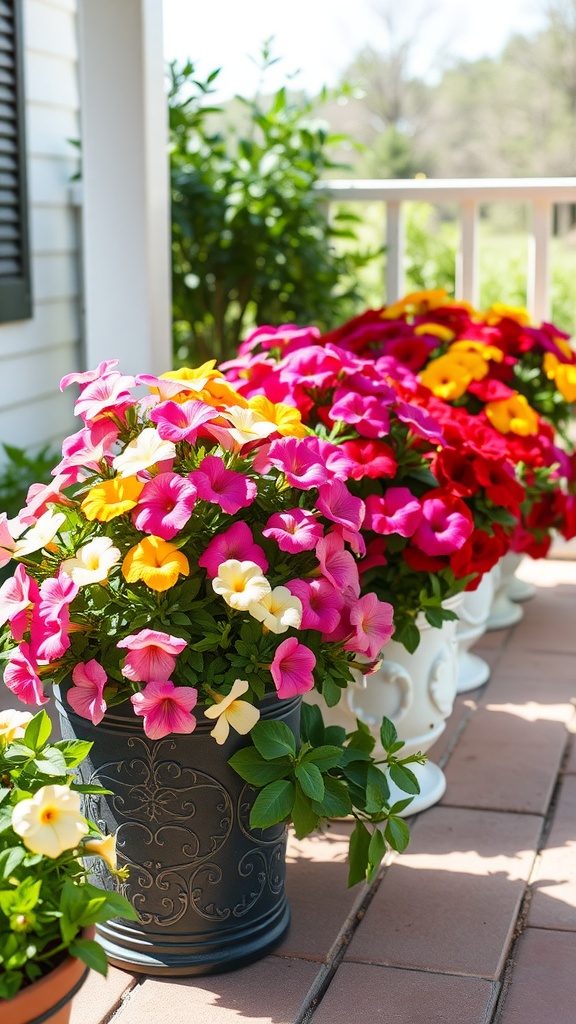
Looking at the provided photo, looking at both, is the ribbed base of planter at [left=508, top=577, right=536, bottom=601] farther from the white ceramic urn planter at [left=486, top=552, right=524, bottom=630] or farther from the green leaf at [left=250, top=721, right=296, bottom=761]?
the green leaf at [left=250, top=721, right=296, bottom=761]

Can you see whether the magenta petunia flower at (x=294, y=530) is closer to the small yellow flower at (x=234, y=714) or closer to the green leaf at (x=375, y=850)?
the small yellow flower at (x=234, y=714)

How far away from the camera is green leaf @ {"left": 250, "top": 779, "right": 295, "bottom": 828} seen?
1.45m

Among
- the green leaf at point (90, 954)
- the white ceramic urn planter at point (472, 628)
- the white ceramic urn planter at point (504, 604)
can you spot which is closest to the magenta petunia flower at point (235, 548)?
A: the green leaf at point (90, 954)

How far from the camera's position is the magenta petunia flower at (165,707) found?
1355mm

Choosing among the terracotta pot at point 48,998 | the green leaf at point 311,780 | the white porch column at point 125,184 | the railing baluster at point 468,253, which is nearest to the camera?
the terracotta pot at point 48,998

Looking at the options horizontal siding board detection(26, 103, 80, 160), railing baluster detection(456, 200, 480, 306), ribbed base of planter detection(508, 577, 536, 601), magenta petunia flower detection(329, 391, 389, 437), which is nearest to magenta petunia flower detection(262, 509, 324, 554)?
magenta petunia flower detection(329, 391, 389, 437)

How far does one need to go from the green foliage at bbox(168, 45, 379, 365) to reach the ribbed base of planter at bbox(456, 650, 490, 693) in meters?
1.44

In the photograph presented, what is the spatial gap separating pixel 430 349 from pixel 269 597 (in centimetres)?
117

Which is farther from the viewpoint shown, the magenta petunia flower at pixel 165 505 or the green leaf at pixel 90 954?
the magenta petunia flower at pixel 165 505

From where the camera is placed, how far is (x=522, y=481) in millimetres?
2523

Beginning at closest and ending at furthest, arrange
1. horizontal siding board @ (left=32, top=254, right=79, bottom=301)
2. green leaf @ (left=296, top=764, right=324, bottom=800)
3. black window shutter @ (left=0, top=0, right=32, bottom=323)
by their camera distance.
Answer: green leaf @ (left=296, top=764, right=324, bottom=800)
black window shutter @ (left=0, top=0, right=32, bottom=323)
horizontal siding board @ (left=32, top=254, right=79, bottom=301)

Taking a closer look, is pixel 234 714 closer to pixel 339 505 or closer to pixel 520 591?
pixel 339 505

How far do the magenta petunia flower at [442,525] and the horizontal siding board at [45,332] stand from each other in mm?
1675

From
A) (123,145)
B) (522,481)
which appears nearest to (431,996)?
(522,481)
